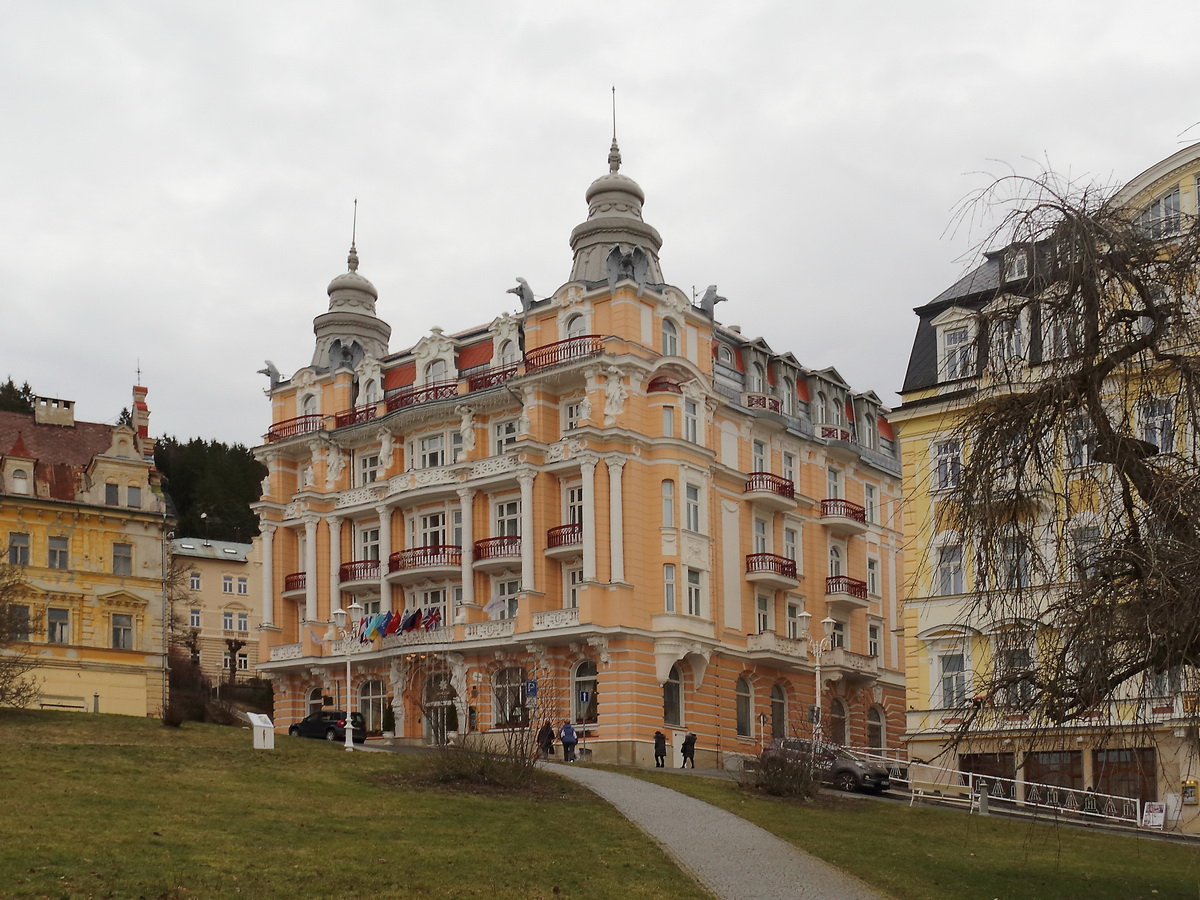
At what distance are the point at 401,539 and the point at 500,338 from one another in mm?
9004

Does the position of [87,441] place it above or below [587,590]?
above

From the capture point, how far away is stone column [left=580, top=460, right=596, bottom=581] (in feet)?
187

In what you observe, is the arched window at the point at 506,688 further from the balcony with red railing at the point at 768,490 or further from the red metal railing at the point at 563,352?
the balcony with red railing at the point at 768,490

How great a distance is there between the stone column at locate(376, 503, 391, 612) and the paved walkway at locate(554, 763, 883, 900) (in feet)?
91.0

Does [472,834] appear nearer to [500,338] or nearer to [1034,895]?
[1034,895]

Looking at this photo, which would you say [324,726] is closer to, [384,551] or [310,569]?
[384,551]

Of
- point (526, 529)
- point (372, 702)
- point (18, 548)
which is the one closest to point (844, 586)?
point (526, 529)

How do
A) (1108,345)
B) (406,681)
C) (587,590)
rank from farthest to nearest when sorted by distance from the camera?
(406,681)
(587,590)
(1108,345)

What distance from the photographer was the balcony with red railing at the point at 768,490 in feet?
206

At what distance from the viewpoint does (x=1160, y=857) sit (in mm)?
30938

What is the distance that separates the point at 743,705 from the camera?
61438mm

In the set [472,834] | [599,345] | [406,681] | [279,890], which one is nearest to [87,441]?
[406,681]

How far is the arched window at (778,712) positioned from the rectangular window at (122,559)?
91.0 ft

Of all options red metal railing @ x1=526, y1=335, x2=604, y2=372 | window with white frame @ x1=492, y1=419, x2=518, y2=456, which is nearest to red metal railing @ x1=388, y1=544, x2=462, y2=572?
window with white frame @ x1=492, y1=419, x2=518, y2=456
